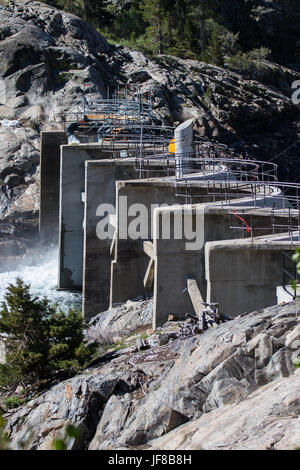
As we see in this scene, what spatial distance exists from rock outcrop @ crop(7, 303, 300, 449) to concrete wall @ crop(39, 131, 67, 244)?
2211 centimetres

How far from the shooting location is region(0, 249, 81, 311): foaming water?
27.2 m

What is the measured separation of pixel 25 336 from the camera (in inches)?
489

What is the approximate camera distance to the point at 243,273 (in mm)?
13531

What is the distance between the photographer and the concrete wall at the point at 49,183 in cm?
3203

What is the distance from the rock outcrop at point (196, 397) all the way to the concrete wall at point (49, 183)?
22.1 m

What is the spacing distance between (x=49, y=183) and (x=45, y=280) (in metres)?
5.15

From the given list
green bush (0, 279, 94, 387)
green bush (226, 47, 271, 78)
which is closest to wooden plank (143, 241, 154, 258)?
green bush (0, 279, 94, 387)

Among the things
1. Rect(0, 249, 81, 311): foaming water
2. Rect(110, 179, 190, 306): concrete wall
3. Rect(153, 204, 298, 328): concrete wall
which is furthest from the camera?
Rect(0, 249, 81, 311): foaming water

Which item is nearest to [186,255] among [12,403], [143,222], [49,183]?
[143,222]

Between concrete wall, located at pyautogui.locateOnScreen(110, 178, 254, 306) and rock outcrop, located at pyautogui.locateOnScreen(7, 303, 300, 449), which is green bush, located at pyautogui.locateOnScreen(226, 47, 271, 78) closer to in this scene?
concrete wall, located at pyautogui.locateOnScreen(110, 178, 254, 306)

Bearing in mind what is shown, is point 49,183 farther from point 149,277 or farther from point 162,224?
point 162,224

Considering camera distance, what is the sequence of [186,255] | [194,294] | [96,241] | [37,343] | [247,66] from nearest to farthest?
[37,343] < [194,294] < [186,255] < [96,241] < [247,66]
